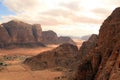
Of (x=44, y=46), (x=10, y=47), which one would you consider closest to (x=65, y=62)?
(x=10, y=47)

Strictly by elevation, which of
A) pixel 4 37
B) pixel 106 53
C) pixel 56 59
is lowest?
pixel 56 59

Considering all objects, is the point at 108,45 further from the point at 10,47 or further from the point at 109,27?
the point at 10,47

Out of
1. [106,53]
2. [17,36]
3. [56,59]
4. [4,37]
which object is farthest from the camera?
[17,36]

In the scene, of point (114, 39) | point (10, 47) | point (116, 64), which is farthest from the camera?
point (10, 47)

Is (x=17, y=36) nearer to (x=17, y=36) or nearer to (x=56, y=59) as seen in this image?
(x=17, y=36)

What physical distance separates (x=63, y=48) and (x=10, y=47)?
80202mm

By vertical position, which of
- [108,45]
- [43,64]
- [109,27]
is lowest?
[43,64]

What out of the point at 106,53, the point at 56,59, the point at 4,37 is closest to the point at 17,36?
the point at 4,37

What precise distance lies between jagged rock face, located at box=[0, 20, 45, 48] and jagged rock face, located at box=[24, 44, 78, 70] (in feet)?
253

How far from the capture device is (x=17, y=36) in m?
184

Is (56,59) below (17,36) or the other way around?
below

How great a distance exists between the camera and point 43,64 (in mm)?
96688

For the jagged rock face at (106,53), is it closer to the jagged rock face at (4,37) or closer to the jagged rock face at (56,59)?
the jagged rock face at (56,59)

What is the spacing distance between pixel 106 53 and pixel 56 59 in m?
55.2
